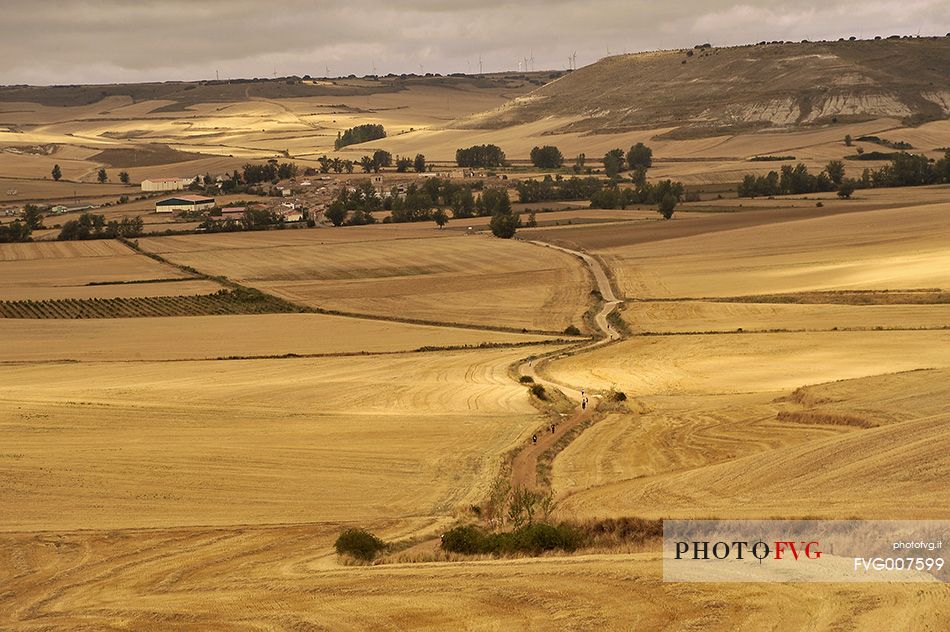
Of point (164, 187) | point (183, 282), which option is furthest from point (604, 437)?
point (164, 187)

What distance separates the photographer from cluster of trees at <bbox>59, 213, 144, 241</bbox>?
12781 centimetres

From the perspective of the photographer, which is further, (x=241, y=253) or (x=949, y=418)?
(x=241, y=253)

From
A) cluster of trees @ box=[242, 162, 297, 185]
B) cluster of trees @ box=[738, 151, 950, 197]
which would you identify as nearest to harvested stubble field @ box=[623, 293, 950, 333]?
cluster of trees @ box=[738, 151, 950, 197]

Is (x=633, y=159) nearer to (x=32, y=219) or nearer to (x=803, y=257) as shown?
(x=32, y=219)

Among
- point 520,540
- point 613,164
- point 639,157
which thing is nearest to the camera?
point 520,540

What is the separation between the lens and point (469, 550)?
28.1 m

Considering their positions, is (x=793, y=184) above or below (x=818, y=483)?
above

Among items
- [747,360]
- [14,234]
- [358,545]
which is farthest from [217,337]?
[14,234]

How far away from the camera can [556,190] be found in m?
162

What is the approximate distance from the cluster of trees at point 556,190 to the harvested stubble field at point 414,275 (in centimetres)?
3789

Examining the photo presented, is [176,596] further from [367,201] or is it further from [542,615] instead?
[367,201]

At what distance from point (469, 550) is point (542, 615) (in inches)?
236

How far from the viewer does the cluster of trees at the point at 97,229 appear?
128 metres

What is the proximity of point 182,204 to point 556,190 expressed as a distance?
4780 cm
